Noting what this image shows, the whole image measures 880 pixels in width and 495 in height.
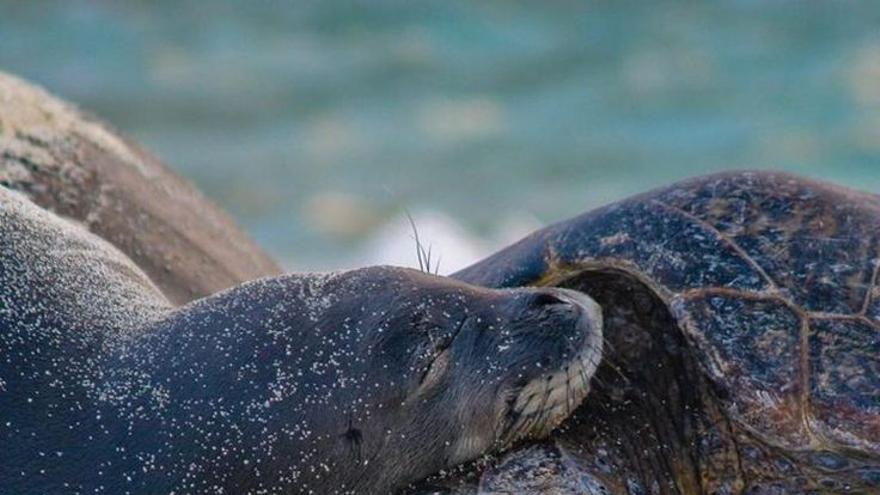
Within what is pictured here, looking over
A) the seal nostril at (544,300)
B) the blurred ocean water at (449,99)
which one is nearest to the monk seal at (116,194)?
the seal nostril at (544,300)

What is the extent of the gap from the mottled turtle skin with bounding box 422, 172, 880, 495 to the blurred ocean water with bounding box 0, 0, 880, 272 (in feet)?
22.2

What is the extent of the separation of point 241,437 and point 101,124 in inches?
123

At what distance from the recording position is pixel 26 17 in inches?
616

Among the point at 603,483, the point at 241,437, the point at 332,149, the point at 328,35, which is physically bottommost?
the point at 603,483

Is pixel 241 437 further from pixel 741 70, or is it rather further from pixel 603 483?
pixel 741 70

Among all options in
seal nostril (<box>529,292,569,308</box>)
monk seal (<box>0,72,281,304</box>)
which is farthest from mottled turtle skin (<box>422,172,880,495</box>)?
monk seal (<box>0,72,281,304</box>)

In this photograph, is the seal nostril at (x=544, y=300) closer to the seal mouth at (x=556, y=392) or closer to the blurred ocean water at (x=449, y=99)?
the seal mouth at (x=556, y=392)

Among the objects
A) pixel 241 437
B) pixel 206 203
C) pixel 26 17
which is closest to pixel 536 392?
pixel 241 437

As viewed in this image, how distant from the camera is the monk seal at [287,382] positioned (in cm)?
378

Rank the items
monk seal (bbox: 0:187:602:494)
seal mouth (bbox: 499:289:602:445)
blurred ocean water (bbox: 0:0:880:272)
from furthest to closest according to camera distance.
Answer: blurred ocean water (bbox: 0:0:880:272)
seal mouth (bbox: 499:289:602:445)
monk seal (bbox: 0:187:602:494)

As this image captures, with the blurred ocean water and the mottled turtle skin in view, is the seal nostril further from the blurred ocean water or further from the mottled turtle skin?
the blurred ocean water

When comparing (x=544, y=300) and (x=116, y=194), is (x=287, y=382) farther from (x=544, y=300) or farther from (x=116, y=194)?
(x=116, y=194)

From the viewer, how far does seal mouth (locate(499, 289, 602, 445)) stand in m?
3.95

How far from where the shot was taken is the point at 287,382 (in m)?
3.84
